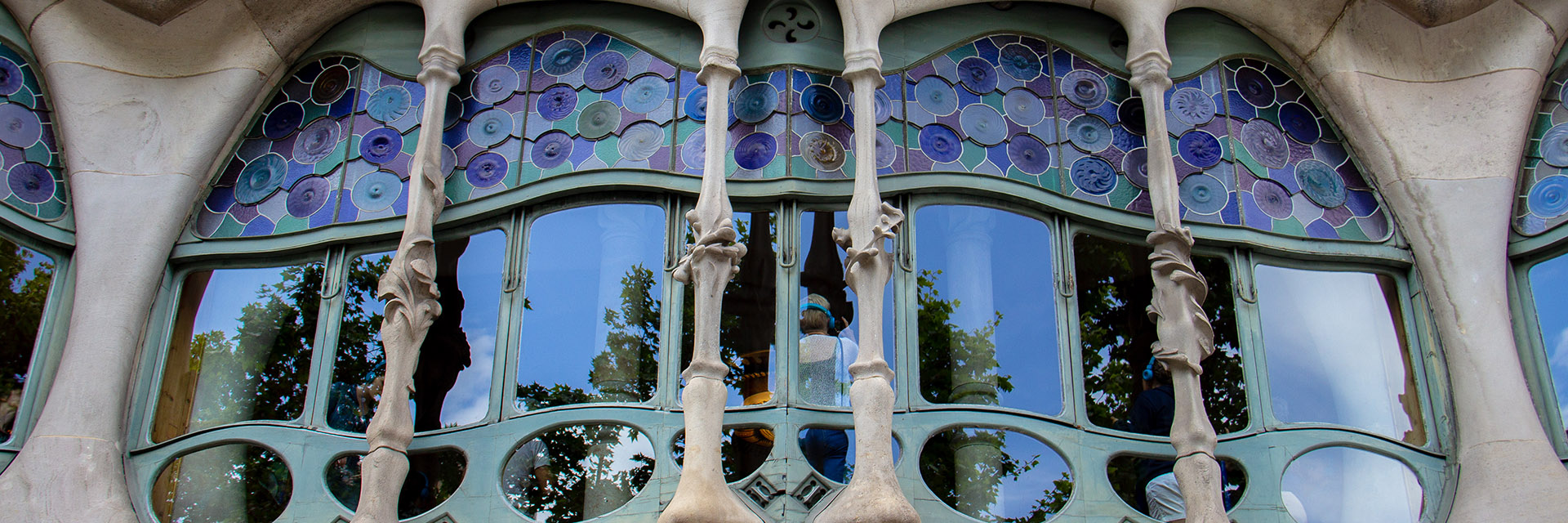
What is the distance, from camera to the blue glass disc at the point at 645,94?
8445 millimetres

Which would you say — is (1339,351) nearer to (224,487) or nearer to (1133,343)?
(1133,343)

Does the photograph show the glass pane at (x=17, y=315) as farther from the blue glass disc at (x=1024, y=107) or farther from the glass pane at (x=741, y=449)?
the blue glass disc at (x=1024, y=107)

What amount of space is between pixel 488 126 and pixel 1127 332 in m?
3.75

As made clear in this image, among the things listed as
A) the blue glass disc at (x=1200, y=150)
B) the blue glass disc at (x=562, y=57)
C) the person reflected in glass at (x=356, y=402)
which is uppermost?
the blue glass disc at (x=562, y=57)

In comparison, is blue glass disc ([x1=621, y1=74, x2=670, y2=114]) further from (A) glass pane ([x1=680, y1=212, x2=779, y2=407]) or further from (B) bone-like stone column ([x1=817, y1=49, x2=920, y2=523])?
(B) bone-like stone column ([x1=817, y1=49, x2=920, y2=523])

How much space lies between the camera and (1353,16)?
9.02 metres

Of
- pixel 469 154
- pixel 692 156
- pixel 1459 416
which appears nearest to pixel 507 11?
pixel 469 154

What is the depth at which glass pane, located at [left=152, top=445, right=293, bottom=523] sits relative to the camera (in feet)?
26.0

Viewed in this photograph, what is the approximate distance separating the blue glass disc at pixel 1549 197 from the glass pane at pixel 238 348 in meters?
6.93

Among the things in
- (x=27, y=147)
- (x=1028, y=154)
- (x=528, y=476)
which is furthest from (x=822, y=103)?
(x=27, y=147)

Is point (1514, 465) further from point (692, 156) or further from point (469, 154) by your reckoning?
point (469, 154)

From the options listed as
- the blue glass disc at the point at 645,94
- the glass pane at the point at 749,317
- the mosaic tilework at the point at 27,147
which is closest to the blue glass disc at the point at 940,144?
the glass pane at the point at 749,317

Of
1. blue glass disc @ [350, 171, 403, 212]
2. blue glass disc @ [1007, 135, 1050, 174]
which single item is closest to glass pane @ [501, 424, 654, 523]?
blue glass disc @ [350, 171, 403, 212]

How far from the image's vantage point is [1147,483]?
25.5 ft
